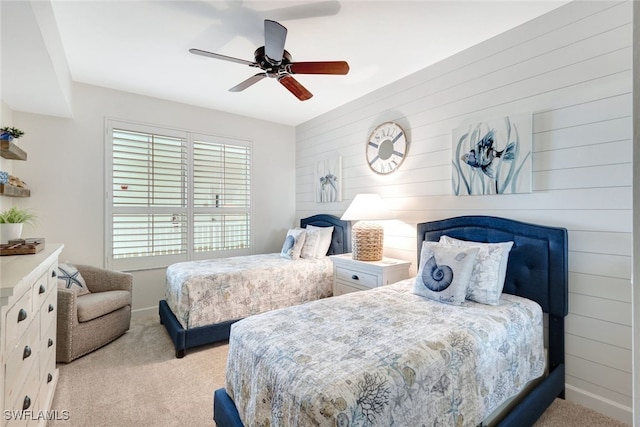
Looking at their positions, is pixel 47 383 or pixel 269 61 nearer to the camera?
pixel 47 383

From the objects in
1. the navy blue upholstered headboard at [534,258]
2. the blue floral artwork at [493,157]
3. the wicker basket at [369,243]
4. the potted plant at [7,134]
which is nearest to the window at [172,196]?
the potted plant at [7,134]

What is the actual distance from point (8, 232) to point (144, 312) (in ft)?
6.60

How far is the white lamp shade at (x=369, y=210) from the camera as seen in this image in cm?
306

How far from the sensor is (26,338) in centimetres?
138

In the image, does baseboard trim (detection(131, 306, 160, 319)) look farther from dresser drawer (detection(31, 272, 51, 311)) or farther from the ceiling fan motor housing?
the ceiling fan motor housing

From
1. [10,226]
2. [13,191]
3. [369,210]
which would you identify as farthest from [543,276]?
[13,191]

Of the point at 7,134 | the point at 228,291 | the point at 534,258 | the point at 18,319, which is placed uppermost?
the point at 7,134

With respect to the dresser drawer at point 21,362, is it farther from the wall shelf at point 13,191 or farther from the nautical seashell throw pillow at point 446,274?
the nautical seashell throw pillow at point 446,274

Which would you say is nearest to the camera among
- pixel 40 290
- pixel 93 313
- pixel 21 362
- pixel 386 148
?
pixel 21 362

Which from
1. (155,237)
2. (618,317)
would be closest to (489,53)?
(618,317)

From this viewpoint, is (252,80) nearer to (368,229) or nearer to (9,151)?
(368,229)

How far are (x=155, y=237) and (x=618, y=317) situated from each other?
4.40 metres

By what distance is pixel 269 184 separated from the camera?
469cm

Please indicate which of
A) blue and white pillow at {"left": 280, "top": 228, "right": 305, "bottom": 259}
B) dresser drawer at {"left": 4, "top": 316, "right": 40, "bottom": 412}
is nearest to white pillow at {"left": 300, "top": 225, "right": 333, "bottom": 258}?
blue and white pillow at {"left": 280, "top": 228, "right": 305, "bottom": 259}
